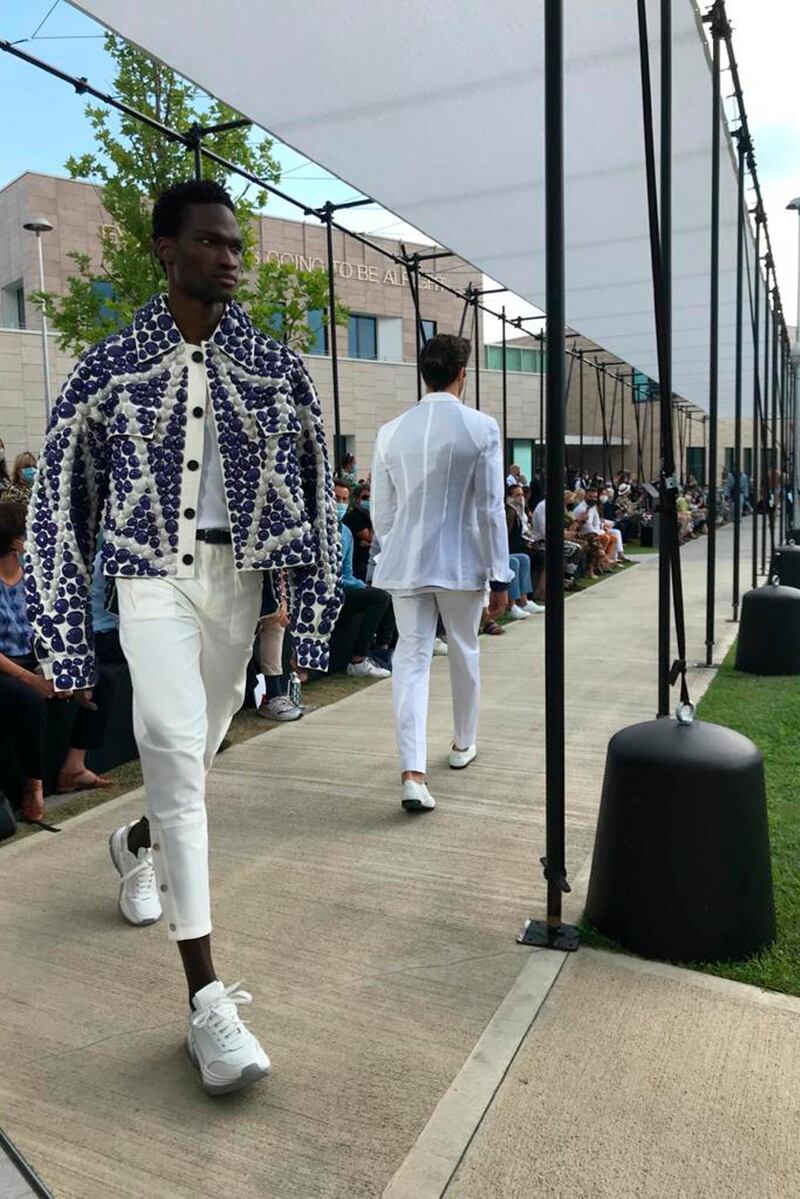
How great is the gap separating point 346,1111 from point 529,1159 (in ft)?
1.33

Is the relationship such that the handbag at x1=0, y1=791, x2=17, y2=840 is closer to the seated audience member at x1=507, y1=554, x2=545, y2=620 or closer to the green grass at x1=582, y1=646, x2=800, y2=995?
the green grass at x1=582, y1=646, x2=800, y2=995

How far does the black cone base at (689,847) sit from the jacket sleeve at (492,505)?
1513 millimetres

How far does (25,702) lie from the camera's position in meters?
3.84

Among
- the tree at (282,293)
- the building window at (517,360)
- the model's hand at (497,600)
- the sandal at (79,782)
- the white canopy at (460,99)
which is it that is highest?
the building window at (517,360)

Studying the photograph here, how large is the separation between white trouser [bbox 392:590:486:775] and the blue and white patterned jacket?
66.7 inches

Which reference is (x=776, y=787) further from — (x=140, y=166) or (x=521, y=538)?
(x=140, y=166)

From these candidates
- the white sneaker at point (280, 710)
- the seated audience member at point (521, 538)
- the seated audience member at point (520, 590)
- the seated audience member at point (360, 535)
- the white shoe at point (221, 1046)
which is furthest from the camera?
the seated audience member at point (521, 538)

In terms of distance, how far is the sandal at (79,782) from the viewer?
4.30 m

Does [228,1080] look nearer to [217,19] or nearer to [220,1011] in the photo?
[220,1011]

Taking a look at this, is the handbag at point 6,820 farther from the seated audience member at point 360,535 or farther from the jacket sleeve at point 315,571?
the seated audience member at point 360,535

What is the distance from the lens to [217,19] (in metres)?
3.68

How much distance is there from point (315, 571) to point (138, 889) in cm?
118

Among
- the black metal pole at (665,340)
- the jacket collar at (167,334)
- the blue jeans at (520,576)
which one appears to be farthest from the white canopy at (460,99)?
the blue jeans at (520,576)

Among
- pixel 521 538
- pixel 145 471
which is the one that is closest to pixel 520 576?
pixel 521 538
